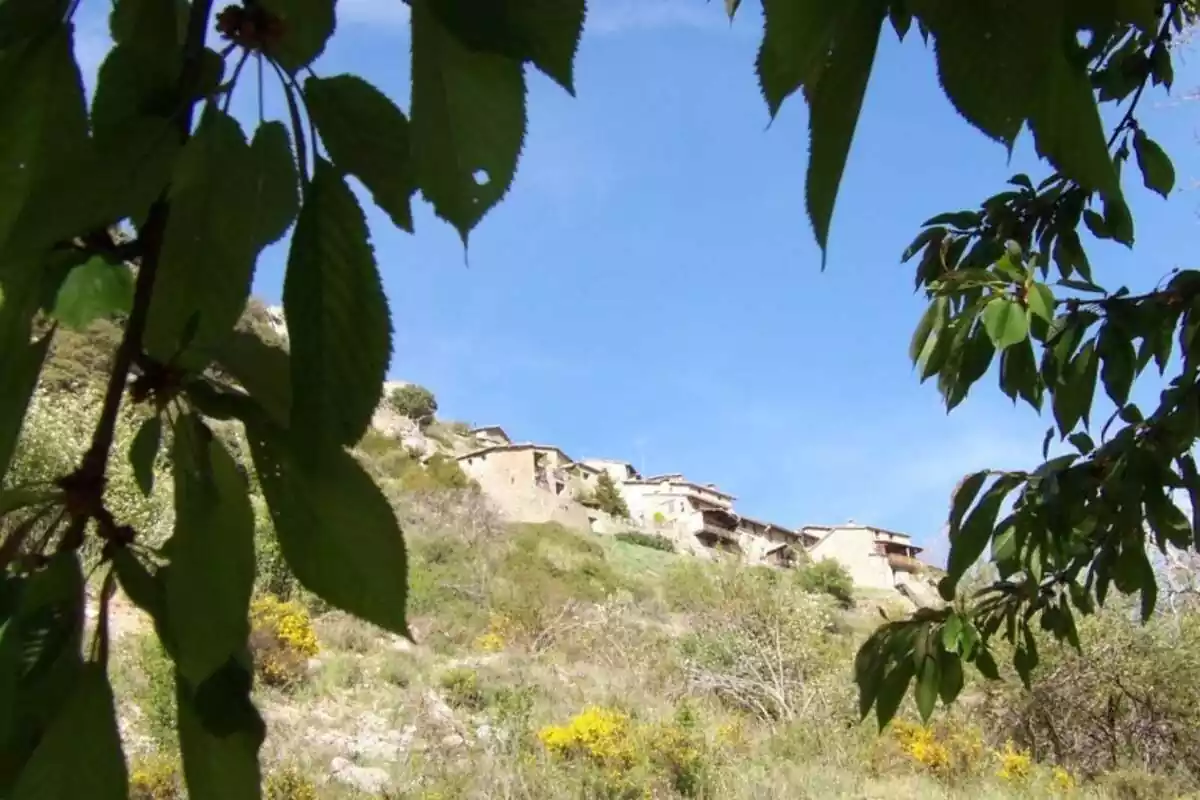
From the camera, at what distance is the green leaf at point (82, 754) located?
0.34m

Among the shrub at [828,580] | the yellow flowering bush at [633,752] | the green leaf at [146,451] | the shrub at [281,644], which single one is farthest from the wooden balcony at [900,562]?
the green leaf at [146,451]

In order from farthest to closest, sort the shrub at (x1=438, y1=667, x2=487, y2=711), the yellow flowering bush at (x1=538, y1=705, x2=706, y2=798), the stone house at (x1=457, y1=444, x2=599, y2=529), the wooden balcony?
the wooden balcony, the stone house at (x1=457, y1=444, x2=599, y2=529), the shrub at (x1=438, y1=667, x2=487, y2=711), the yellow flowering bush at (x1=538, y1=705, x2=706, y2=798)

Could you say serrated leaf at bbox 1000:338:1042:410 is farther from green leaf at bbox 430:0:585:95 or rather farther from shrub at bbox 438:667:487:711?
shrub at bbox 438:667:487:711

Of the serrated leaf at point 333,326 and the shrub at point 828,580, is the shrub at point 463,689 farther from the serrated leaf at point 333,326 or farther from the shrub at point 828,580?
the shrub at point 828,580

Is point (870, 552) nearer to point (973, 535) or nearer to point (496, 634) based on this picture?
point (496, 634)

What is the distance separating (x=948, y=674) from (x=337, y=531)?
1.63 metres

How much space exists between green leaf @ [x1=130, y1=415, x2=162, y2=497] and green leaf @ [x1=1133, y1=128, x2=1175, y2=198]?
1.83 meters

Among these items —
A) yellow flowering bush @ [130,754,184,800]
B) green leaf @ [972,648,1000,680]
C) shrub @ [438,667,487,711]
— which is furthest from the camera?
shrub @ [438,667,487,711]

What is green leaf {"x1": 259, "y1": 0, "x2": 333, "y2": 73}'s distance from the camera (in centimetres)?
38

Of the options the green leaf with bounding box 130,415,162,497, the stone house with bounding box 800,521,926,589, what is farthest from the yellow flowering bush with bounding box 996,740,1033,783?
the stone house with bounding box 800,521,926,589

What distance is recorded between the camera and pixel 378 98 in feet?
1.21

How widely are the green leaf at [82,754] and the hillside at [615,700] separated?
3913 mm

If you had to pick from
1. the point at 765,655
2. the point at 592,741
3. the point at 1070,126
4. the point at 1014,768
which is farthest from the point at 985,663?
the point at 765,655

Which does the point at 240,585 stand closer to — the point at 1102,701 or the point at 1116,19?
the point at 1116,19
